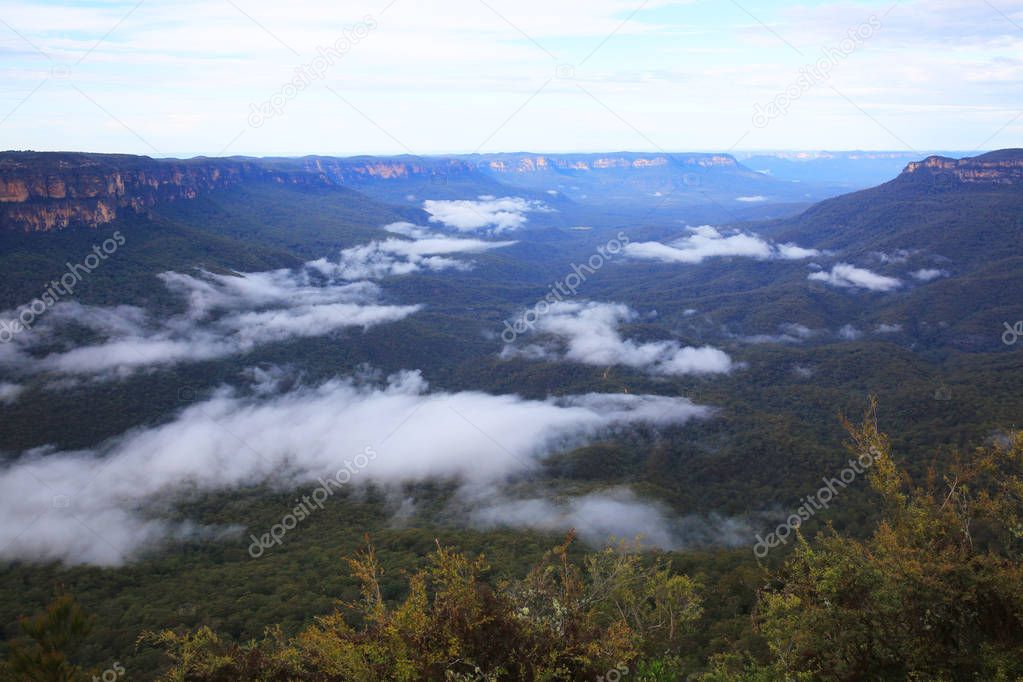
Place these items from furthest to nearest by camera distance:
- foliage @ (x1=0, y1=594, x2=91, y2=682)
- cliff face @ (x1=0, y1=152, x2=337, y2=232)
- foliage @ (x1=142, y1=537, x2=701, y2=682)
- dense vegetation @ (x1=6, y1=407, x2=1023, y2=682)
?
cliff face @ (x1=0, y1=152, x2=337, y2=232) < foliage @ (x1=142, y1=537, x2=701, y2=682) < dense vegetation @ (x1=6, y1=407, x2=1023, y2=682) < foliage @ (x1=0, y1=594, x2=91, y2=682)

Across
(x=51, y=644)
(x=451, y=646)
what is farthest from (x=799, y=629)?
(x=51, y=644)

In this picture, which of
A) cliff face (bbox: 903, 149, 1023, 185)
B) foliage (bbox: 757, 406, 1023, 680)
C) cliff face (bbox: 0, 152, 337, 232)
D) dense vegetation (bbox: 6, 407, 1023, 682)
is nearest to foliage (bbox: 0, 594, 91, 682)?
dense vegetation (bbox: 6, 407, 1023, 682)

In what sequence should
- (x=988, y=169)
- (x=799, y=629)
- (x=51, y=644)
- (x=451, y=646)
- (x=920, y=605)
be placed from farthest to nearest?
(x=988, y=169)
(x=799, y=629)
(x=451, y=646)
(x=920, y=605)
(x=51, y=644)

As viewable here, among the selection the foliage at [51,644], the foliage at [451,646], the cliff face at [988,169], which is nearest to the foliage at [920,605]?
the foliage at [451,646]

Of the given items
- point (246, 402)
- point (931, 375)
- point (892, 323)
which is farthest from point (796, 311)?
point (246, 402)

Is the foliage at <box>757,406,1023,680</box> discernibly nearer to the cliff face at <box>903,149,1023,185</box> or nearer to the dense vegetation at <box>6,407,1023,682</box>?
the dense vegetation at <box>6,407,1023,682</box>

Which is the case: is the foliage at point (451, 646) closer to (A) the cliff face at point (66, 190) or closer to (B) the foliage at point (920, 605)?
(B) the foliage at point (920, 605)

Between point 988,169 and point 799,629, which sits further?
point 988,169

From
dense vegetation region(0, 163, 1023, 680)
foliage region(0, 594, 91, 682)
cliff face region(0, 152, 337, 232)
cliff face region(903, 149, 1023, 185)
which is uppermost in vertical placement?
cliff face region(903, 149, 1023, 185)

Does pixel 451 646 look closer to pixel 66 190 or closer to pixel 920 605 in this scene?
pixel 920 605

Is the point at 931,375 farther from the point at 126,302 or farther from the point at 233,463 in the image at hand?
the point at 126,302
